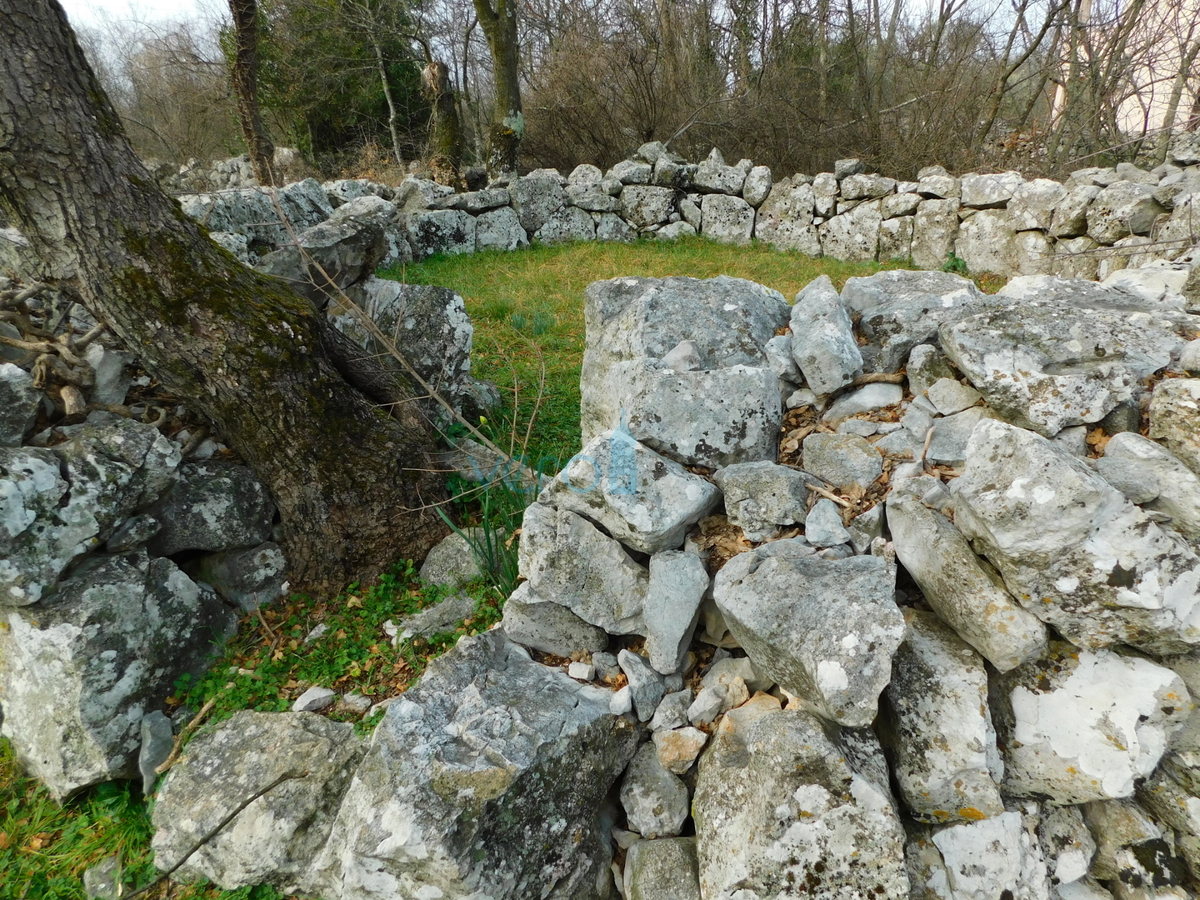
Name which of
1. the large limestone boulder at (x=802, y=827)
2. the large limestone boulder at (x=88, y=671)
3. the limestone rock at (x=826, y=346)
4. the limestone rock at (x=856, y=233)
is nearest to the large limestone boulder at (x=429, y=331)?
the large limestone boulder at (x=88, y=671)

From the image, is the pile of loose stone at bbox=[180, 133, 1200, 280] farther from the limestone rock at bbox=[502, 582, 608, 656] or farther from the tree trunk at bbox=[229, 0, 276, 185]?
the limestone rock at bbox=[502, 582, 608, 656]

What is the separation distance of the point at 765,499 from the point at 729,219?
803 centimetres

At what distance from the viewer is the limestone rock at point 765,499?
2.14 metres

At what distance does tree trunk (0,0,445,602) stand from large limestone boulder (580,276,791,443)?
1.02 m

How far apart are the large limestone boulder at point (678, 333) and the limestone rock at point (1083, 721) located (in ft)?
3.92

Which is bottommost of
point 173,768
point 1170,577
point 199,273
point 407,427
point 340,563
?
point 173,768

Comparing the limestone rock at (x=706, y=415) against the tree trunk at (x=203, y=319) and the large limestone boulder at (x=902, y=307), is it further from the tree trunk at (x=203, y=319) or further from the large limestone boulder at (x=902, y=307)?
the tree trunk at (x=203, y=319)

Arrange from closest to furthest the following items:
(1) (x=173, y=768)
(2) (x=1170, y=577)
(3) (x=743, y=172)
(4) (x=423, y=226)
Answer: (2) (x=1170, y=577) → (1) (x=173, y=768) → (4) (x=423, y=226) → (3) (x=743, y=172)

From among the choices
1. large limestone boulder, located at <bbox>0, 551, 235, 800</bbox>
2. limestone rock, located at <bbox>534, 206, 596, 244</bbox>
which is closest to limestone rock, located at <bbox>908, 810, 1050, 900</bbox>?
large limestone boulder, located at <bbox>0, 551, 235, 800</bbox>

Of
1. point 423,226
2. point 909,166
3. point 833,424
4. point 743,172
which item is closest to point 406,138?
point 423,226

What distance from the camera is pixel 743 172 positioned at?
9.42m

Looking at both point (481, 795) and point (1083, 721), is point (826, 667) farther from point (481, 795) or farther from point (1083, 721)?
point (481, 795)

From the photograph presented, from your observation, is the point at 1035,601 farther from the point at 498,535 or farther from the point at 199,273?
the point at 199,273

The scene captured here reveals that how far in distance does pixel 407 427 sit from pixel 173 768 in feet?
5.66
